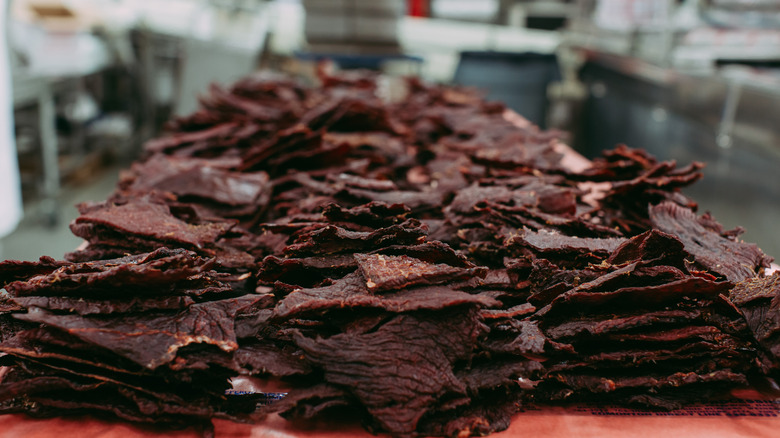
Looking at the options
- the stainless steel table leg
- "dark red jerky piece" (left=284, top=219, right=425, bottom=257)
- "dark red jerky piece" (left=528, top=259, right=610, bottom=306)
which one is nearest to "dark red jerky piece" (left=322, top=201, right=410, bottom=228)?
"dark red jerky piece" (left=284, top=219, right=425, bottom=257)

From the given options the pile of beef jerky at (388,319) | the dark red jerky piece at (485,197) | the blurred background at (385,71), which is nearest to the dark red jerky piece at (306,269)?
the pile of beef jerky at (388,319)

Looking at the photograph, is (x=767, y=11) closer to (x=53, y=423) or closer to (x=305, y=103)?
(x=305, y=103)

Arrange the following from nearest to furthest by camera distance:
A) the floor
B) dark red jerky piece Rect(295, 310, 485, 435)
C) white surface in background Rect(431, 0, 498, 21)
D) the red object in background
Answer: dark red jerky piece Rect(295, 310, 485, 435)
the floor
white surface in background Rect(431, 0, 498, 21)
the red object in background

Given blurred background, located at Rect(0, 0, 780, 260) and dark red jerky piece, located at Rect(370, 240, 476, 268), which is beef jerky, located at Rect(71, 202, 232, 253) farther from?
blurred background, located at Rect(0, 0, 780, 260)

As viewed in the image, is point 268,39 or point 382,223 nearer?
point 382,223

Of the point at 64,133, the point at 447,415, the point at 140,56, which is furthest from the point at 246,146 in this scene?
the point at 140,56

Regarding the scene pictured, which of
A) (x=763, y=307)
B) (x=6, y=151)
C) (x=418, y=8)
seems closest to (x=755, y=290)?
(x=763, y=307)
